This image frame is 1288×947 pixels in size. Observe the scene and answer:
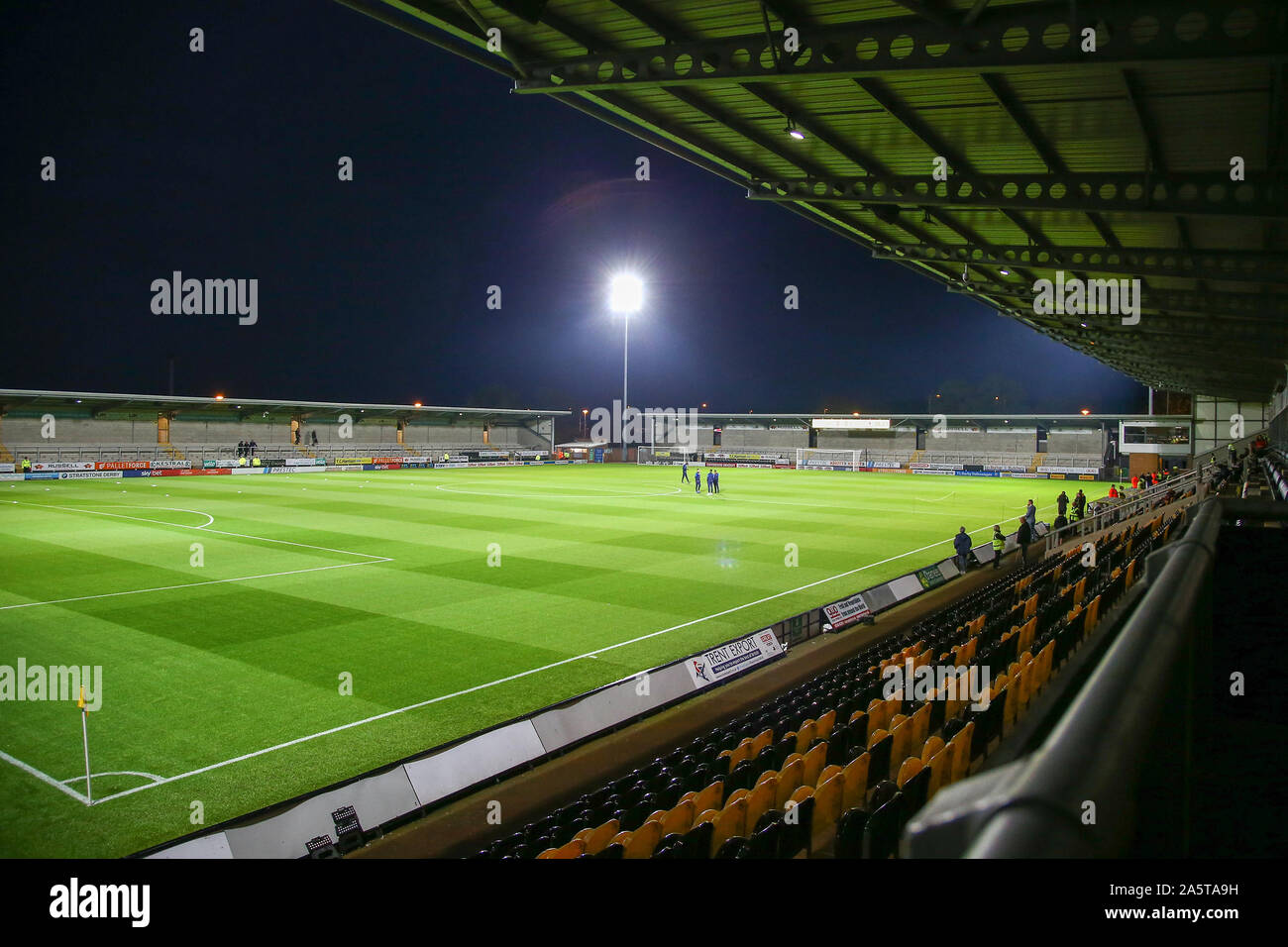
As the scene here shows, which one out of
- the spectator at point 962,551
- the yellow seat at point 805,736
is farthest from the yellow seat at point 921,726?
the spectator at point 962,551

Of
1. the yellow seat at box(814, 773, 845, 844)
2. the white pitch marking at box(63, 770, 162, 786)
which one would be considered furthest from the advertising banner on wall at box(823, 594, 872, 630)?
the white pitch marking at box(63, 770, 162, 786)

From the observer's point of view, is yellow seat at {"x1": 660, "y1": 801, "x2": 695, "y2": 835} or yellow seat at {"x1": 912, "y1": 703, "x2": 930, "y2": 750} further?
yellow seat at {"x1": 912, "y1": 703, "x2": 930, "y2": 750}

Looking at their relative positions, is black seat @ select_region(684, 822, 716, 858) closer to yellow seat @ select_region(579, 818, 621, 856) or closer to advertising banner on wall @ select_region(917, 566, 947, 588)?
yellow seat @ select_region(579, 818, 621, 856)

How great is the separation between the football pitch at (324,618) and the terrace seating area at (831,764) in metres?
3.66

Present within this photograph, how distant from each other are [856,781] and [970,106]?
29.8 feet

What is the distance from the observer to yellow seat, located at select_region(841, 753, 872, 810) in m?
7.43

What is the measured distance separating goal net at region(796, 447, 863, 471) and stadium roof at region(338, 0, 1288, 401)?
6885 cm

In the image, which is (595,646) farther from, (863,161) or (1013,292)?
(1013,292)

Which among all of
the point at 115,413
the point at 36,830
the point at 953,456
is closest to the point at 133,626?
the point at 36,830

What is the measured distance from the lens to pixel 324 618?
16.7m

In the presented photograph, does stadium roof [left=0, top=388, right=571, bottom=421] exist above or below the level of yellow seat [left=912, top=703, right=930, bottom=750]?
above

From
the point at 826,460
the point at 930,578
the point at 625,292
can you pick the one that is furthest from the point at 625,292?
the point at 930,578
